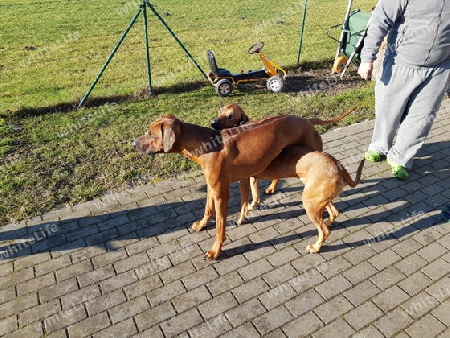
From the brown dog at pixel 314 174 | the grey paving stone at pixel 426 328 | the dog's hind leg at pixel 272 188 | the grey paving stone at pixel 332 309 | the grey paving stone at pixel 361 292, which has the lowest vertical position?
the grey paving stone at pixel 332 309

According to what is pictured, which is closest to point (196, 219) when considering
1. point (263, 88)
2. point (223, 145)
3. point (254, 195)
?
point (254, 195)

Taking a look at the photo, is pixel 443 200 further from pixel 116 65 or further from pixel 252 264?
pixel 116 65

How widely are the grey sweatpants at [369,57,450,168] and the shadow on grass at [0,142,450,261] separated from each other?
24.8 inches

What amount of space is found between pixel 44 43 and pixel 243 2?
11.2m

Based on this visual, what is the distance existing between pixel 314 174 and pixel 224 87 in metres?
5.39

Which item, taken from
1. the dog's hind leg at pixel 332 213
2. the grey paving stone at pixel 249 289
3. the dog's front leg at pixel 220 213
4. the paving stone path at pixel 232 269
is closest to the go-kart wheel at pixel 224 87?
the paving stone path at pixel 232 269

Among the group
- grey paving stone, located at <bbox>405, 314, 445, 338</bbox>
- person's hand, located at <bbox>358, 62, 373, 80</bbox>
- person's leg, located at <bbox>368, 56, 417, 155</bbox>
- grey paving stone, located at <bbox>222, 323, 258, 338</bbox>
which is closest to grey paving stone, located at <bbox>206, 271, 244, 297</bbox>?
grey paving stone, located at <bbox>222, 323, 258, 338</bbox>

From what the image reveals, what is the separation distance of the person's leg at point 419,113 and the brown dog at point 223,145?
8.19ft

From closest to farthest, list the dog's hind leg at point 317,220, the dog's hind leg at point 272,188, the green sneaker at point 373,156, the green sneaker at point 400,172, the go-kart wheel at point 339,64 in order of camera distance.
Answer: the dog's hind leg at point 317,220 → the dog's hind leg at point 272,188 → the green sneaker at point 400,172 → the green sneaker at point 373,156 → the go-kart wheel at point 339,64

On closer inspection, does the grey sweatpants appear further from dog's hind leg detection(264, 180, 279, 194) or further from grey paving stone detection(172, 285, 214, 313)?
grey paving stone detection(172, 285, 214, 313)

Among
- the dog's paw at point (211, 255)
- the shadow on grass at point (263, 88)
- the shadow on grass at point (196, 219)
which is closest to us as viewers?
the dog's paw at point (211, 255)

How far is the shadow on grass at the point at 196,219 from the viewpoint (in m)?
4.91

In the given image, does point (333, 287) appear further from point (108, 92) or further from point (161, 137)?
point (108, 92)

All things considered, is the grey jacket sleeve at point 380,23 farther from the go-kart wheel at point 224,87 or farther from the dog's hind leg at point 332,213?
the go-kart wheel at point 224,87
